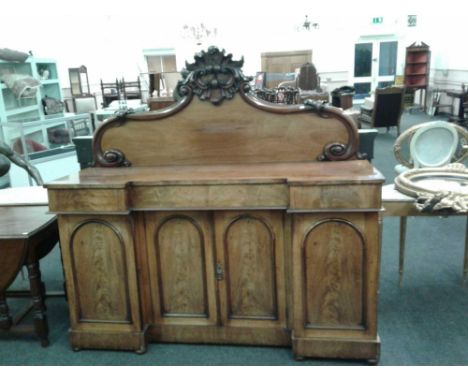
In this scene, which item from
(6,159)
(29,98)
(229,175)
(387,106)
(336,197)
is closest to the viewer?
(336,197)

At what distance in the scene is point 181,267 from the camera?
1964mm

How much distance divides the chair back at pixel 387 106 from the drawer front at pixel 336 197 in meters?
6.19

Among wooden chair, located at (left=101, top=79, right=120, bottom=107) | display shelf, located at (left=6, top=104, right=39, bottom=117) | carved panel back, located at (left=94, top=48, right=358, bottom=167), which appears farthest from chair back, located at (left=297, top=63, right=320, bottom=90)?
carved panel back, located at (left=94, top=48, right=358, bottom=167)

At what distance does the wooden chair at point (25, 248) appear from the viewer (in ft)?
6.49

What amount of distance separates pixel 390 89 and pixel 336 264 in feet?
20.6

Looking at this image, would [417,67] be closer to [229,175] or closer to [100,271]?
[229,175]

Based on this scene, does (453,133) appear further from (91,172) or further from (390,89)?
(390,89)

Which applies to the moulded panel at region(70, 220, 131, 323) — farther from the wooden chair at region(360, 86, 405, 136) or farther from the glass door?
the glass door

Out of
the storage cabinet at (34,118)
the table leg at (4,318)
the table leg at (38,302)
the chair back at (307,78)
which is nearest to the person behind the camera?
the table leg at (38,302)

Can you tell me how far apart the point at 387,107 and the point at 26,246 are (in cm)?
682

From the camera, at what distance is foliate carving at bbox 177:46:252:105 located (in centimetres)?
194

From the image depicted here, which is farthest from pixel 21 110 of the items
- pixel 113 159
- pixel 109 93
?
pixel 109 93

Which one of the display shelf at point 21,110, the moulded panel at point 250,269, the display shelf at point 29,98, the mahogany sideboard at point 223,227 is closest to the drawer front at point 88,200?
the mahogany sideboard at point 223,227

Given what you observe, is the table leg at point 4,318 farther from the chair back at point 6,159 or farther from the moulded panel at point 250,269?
the moulded panel at point 250,269
